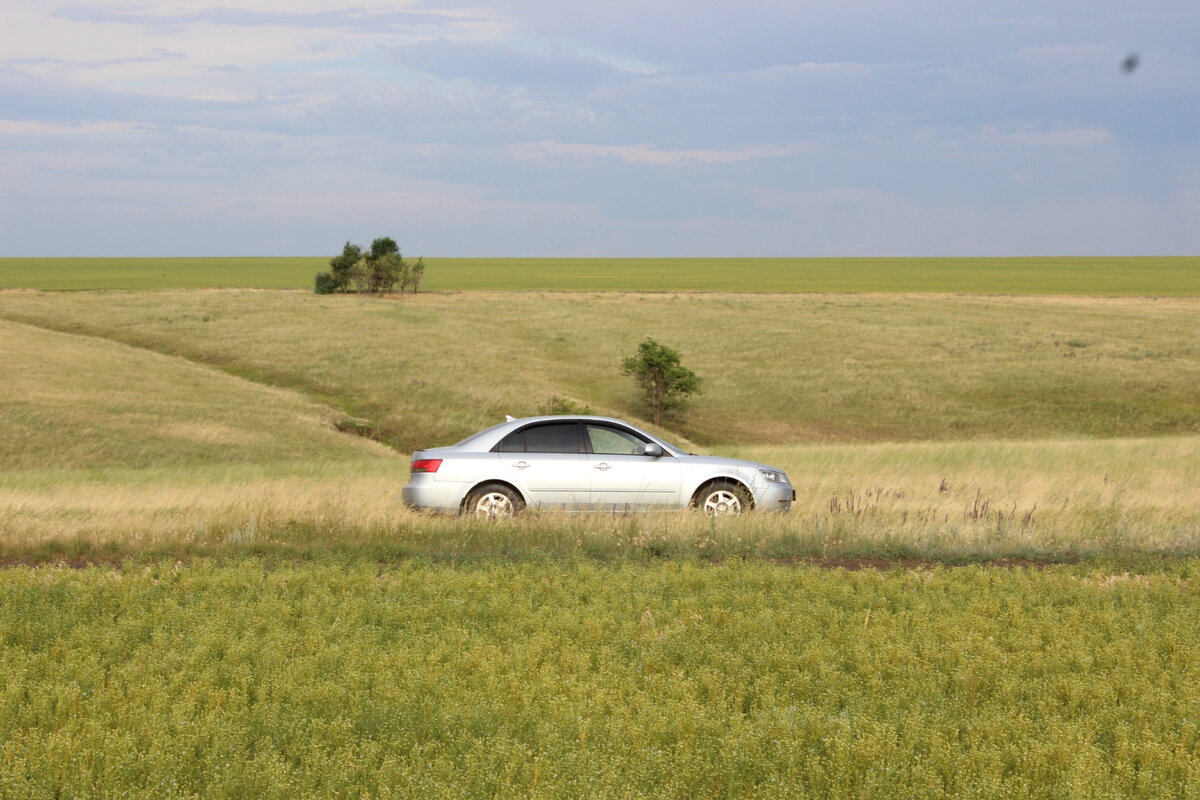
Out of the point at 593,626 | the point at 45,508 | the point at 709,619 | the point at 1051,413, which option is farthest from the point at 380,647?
the point at 1051,413

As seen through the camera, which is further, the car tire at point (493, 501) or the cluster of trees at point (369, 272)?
the cluster of trees at point (369, 272)

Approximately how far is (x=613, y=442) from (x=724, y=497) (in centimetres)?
164

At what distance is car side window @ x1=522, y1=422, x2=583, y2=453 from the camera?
13.3 meters

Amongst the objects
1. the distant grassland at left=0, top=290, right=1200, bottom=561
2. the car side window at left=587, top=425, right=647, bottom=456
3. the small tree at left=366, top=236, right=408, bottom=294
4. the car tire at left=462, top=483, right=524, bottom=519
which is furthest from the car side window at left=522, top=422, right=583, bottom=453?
the small tree at left=366, top=236, right=408, bottom=294

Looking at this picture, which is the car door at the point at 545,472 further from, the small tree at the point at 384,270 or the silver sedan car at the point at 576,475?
the small tree at the point at 384,270

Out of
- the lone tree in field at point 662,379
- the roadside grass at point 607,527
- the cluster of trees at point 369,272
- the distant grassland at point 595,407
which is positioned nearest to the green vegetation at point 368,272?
Answer: the cluster of trees at point 369,272

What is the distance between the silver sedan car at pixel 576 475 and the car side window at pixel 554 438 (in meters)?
0.01

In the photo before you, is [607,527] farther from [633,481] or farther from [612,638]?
[612,638]

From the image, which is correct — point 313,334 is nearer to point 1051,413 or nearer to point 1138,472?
point 1051,413

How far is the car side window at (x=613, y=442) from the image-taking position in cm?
1339

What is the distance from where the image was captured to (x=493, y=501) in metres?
12.9

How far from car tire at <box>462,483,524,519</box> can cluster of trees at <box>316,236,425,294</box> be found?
82911 millimetres

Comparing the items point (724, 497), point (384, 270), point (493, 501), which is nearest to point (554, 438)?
point (493, 501)

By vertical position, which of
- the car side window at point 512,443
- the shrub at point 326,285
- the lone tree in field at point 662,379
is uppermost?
the shrub at point 326,285
